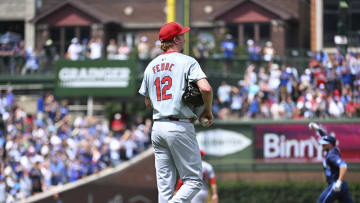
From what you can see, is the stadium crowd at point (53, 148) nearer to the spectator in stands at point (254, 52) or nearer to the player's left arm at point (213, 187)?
the spectator in stands at point (254, 52)

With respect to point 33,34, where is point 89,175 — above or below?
below

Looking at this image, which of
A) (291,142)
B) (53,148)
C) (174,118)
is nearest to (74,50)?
(53,148)

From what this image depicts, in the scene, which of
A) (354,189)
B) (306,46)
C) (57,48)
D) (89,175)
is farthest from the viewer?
(57,48)

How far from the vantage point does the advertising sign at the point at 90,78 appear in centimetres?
2198

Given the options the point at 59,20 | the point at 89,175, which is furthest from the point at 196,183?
the point at 59,20

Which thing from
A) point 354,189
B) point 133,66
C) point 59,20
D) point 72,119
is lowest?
point 354,189

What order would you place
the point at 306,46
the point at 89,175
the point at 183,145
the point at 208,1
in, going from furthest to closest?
1. the point at 208,1
2. the point at 306,46
3. the point at 89,175
4. the point at 183,145

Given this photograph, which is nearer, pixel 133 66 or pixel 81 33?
pixel 133 66

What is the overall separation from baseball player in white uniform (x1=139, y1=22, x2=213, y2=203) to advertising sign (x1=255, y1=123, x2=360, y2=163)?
489 inches

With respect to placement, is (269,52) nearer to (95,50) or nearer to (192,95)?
(95,50)

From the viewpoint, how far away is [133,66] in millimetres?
21594

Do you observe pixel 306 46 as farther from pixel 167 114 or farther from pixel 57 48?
pixel 167 114

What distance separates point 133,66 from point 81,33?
6.37m

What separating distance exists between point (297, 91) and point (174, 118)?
12034 millimetres
